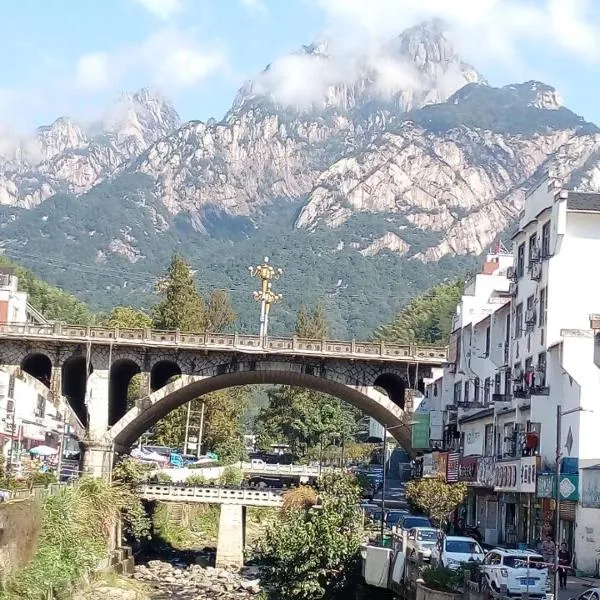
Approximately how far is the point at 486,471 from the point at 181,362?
3494 centimetres

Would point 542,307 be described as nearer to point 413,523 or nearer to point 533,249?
point 533,249

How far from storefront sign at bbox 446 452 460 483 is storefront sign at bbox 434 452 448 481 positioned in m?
0.33

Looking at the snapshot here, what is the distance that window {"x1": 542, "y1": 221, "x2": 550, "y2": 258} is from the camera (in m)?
52.8

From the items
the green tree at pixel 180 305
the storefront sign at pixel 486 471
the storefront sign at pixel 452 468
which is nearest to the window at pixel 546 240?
the storefront sign at pixel 486 471

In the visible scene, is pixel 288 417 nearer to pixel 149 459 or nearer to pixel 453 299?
pixel 149 459

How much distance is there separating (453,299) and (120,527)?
375ft

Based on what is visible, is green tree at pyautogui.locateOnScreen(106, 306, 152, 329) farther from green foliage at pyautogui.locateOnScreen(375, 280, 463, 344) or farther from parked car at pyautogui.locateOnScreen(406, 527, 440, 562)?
parked car at pyautogui.locateOnScreen(406, 527, 440, 562)

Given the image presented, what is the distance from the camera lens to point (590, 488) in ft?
141

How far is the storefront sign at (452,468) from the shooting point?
201 feet

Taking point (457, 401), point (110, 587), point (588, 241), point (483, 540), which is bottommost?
point (110, 587)

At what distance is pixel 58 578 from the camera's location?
Result: 4200 cm

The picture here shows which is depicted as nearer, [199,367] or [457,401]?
[457,401]

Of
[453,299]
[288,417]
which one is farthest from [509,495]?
[453,299]

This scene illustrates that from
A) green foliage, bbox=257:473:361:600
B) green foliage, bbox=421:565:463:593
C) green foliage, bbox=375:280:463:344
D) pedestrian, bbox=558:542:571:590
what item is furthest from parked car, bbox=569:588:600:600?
green foliage, bbox=375:280:463:344
